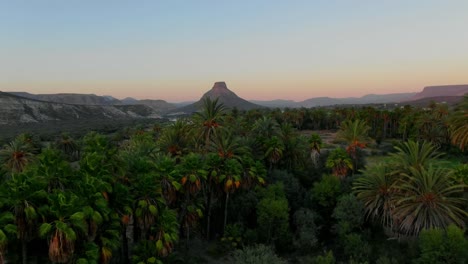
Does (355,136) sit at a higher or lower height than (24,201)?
higher

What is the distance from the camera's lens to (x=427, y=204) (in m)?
33.5

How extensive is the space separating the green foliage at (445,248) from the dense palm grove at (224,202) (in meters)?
0.08

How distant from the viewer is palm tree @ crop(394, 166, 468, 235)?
32.9 metres

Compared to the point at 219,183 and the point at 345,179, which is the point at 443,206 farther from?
the point at 219,183

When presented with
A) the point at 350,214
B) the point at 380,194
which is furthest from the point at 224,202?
the point at 380,194

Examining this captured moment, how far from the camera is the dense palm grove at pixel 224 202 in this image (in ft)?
69.9

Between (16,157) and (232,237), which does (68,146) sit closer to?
(16,157)

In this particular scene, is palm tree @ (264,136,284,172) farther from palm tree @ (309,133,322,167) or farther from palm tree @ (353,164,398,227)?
palm tree @ (353,164,398,227)

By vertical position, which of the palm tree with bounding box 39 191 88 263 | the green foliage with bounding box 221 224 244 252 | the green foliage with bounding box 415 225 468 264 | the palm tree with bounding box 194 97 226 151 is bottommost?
the green foliage with bounding box 221 224 244 252

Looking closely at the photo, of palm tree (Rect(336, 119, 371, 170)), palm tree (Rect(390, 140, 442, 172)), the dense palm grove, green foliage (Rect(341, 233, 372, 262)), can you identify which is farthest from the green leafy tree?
green foliage (Rect(341, 233, 372, 262))

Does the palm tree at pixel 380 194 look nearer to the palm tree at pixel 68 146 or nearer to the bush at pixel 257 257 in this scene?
the bush at pixel 257 257

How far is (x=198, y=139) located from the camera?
44219 mm

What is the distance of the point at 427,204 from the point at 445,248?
5.81 m

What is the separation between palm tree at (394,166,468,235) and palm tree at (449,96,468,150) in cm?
1181
